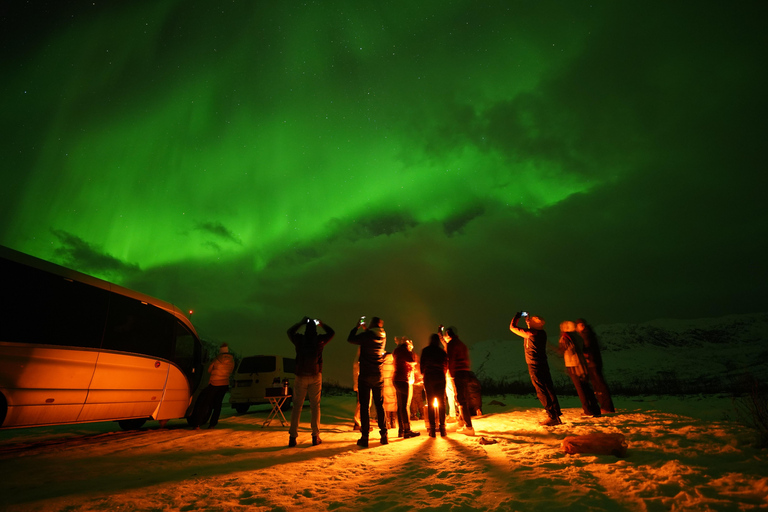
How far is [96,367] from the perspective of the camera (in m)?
6.39

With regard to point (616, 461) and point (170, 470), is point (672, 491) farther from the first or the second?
point (170, 470)

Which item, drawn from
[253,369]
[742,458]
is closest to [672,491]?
[742,458]

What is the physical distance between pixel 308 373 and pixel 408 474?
9.02 ft

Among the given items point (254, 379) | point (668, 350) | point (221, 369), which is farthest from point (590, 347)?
point (668, 350)

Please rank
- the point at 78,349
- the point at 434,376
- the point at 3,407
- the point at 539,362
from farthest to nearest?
the point at 539,362, the point at 434,376, the point at 78,349, the point at 3,407

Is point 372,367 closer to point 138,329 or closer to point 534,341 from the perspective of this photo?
point 534,341

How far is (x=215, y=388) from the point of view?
8656 millimetres

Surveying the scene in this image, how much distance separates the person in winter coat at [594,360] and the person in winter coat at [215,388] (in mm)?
8489

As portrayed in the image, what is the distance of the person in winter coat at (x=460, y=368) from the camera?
22.6 feet

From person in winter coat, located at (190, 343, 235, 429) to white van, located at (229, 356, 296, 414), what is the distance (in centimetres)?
316

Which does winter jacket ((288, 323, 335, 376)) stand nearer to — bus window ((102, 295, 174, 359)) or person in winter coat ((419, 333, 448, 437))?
person in winter coat ((419, 333, 448, 437))

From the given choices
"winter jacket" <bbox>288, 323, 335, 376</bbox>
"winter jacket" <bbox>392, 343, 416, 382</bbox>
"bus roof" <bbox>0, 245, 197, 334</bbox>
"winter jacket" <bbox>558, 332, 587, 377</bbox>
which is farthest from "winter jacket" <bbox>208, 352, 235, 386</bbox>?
"winter jacket" <bbox>558, 332, 587, 377</bbox>

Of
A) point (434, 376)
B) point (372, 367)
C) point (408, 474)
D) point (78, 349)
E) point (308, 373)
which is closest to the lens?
point (408, 474)

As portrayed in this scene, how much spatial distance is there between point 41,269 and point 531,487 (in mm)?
7605
